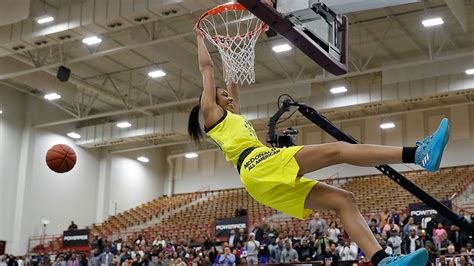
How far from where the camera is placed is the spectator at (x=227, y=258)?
16.5 metres

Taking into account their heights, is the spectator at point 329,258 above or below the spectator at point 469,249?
below

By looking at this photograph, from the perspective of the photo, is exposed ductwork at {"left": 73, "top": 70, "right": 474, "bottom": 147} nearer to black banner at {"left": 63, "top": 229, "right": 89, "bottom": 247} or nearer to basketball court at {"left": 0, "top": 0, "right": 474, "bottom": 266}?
basketball court at {"left": 0, "top": 0, "right": 474, "bottom": 266}

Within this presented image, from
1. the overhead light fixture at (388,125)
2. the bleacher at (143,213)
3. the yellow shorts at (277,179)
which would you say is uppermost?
the overhead light fixture at (388,125)

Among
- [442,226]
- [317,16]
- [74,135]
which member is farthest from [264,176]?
[74,135]

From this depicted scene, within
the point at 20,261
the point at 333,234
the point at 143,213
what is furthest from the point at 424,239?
the point at 143,213

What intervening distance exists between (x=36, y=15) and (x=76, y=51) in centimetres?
443

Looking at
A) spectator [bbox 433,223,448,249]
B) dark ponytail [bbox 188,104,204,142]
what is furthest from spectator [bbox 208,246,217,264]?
dark ponytail [bbox 188,104,204,142]

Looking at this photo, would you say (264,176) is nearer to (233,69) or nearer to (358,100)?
(233,69)

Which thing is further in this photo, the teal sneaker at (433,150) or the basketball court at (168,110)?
the basketball court at (168,110)

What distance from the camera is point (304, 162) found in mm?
4266

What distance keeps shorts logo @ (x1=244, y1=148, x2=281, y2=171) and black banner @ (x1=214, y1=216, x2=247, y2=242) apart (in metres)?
15.5

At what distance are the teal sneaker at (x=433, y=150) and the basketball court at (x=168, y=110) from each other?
1207 centimetres

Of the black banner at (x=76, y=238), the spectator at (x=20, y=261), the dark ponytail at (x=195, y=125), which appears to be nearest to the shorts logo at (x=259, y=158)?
the dark ponytail at (x=195, y=125)

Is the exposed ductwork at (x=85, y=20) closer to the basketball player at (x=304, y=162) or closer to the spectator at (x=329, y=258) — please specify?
the spectator at (x=329, y=258)
